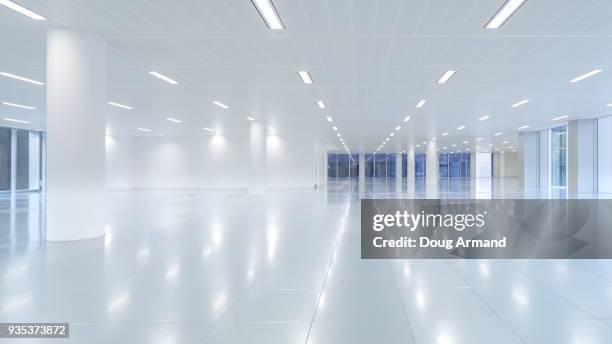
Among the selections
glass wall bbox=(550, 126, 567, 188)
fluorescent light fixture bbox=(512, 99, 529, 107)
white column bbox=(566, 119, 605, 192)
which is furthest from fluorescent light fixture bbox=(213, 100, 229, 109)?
glass wall bbox=(550, 126, 567, 188)

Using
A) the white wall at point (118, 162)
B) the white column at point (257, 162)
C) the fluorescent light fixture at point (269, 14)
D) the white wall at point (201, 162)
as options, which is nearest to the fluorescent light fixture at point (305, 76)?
the fluorescent light fixture at point (269, 14)

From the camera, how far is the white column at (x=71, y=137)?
9.76 metres

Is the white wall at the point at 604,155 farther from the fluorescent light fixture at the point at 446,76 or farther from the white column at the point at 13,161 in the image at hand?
the white column at the point at 13,161

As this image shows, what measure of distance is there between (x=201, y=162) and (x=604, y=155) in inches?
1247

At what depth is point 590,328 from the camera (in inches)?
169

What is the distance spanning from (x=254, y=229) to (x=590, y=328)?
8.59 meters

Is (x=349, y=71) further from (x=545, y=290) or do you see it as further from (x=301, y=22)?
(x=545, y=290)

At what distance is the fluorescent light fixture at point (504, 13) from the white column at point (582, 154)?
23175 millimetres

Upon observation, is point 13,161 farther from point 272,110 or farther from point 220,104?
point 272,110

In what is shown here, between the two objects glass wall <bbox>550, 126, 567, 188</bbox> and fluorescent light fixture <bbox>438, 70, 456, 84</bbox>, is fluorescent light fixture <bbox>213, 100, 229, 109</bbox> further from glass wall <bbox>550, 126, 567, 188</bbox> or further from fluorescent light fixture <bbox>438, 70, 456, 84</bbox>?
glass wall <bbox>550, 126, 567, 188</bbox>

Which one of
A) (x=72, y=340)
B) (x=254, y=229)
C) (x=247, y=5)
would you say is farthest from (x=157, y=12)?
(x=72, y=340)

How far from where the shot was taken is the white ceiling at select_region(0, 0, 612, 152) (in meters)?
8.60

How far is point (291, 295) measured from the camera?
18.1 feet

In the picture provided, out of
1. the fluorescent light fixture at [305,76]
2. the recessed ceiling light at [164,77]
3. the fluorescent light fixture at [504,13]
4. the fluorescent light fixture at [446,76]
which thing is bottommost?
the fluorescent light fixture at [504,13]
